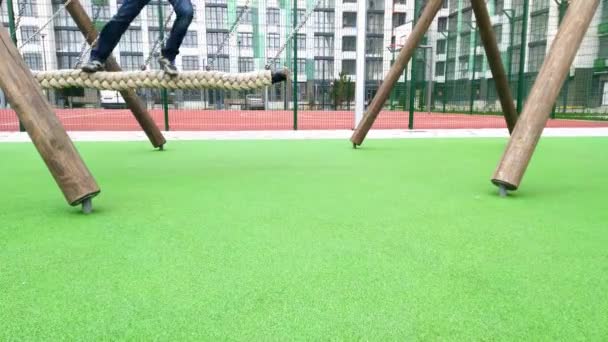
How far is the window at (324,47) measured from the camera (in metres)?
17.6

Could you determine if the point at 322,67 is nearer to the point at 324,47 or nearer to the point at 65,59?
the point at 324,47

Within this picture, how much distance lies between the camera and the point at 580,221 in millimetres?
2717

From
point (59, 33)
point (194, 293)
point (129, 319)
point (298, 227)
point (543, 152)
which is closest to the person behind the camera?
point (129, 319)

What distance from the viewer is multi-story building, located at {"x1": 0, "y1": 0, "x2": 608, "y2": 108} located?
11375mm

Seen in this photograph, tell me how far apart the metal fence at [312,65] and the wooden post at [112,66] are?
10.6 feet

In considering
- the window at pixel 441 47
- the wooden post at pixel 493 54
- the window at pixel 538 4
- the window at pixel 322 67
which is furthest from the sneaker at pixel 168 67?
the window at pixel 441 47

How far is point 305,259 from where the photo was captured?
6.77 ft

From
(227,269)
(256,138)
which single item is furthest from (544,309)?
(256,138)

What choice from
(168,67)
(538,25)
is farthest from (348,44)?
(168,67)

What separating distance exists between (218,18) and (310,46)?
466 inches

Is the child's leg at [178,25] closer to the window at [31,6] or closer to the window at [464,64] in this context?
the window at [31,6]

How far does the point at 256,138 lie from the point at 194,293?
21.7ft

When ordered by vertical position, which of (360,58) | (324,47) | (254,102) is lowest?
(254,102)

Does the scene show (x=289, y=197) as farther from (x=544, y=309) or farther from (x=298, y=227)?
(x=544, y=309)
